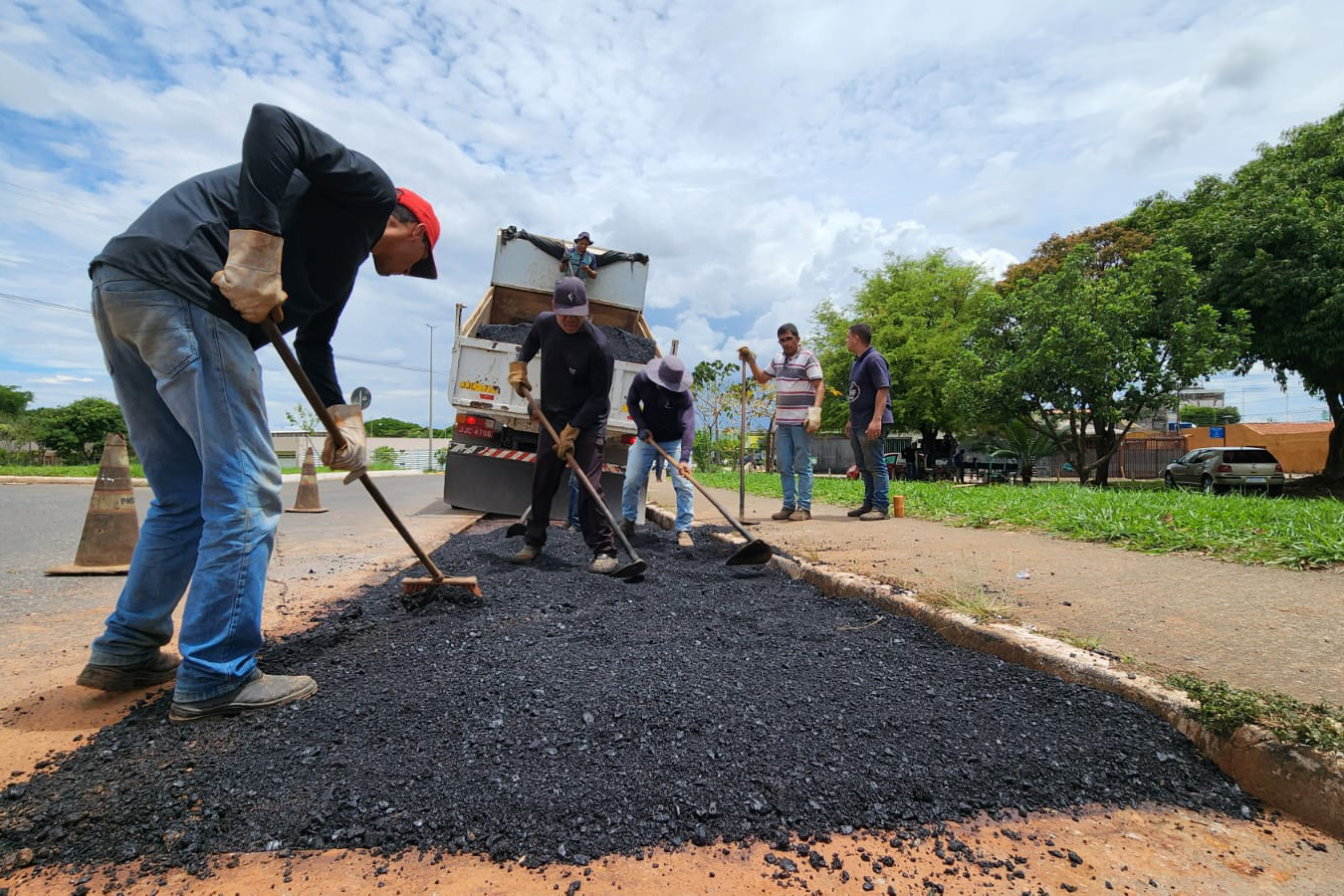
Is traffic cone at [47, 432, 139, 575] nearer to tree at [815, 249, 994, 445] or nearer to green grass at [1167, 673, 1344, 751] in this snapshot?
green grass at [1167, 673, 1344, 751]

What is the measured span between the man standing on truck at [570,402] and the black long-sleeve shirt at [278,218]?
192 centimetres

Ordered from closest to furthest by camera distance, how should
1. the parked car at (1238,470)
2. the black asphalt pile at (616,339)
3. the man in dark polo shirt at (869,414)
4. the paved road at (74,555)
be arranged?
the paved road at (74,555)
the man in dark polo shirt at (869,414)
the black asphalt pile at (616,339)
the parked car at (1238,470)

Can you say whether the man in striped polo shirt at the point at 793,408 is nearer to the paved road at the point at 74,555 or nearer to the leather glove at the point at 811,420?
→ the leather glove at the point at 811,420

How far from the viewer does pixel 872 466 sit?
6.21 m

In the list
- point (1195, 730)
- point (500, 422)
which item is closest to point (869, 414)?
point (500, 422)

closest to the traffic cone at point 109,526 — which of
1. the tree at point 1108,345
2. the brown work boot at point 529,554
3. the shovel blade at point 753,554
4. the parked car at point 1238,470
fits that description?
the brown work boot at point 529,554

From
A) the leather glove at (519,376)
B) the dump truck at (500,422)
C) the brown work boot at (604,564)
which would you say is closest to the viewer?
the brown work boot at (604,564)

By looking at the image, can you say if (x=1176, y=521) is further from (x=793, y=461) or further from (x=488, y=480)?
(x=488, y=480)

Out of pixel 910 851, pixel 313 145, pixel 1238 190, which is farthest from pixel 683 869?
pixel 1238 190

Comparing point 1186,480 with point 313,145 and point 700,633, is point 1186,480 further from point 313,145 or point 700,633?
point 313,145

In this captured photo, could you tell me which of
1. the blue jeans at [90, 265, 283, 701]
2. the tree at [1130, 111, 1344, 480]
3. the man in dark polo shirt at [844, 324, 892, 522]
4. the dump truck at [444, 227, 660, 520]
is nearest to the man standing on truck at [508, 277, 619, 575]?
the blue jeans at [90, 265, 283, 701]

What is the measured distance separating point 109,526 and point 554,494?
9.28 ft

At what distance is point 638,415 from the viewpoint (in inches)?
214

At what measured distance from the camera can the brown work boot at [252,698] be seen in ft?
5.71
